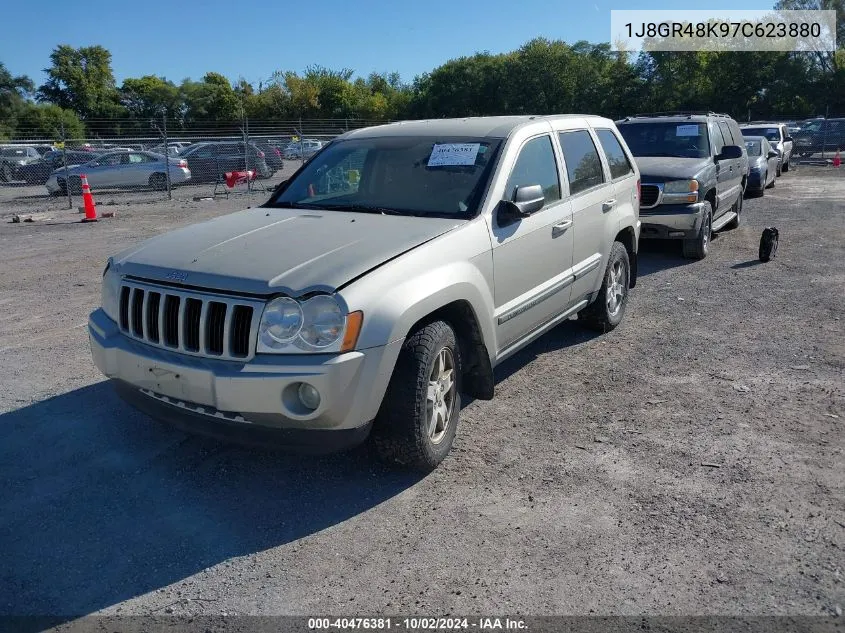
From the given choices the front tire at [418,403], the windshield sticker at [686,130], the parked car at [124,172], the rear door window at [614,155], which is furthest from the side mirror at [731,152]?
the parked car at [124,172]

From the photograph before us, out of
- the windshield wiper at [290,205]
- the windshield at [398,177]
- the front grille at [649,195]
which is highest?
the windshield at [398,177]

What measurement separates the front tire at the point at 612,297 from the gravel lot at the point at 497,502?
298 millimetres

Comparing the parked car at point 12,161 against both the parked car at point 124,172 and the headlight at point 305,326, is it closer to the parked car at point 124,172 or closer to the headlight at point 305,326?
the parked car at point 124,172

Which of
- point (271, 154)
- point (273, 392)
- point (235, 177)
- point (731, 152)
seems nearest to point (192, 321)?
point (273, 392)

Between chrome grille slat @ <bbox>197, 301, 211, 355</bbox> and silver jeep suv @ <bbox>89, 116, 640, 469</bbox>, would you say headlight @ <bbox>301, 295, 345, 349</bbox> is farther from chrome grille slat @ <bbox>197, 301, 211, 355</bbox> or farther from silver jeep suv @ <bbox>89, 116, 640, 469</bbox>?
chrome grille slat @ <bbox>197, 301, 211, 355</bbox>

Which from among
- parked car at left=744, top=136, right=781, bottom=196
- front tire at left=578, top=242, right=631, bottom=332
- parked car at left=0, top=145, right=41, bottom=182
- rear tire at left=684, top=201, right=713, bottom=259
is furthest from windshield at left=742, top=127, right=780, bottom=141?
parked car at left=0, top=145, right=41, bottom=182

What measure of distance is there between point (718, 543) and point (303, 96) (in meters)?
69.5

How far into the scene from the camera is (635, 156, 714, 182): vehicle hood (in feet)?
31.2

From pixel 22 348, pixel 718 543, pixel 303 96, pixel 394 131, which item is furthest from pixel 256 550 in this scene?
pixel 303 96

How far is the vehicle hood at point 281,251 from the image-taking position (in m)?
3.47

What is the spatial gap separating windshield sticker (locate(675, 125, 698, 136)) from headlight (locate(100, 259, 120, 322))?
8.99 meters

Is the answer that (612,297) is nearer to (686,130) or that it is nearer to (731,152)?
(731,152)

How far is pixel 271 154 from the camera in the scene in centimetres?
2502

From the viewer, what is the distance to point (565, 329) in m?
6.69
